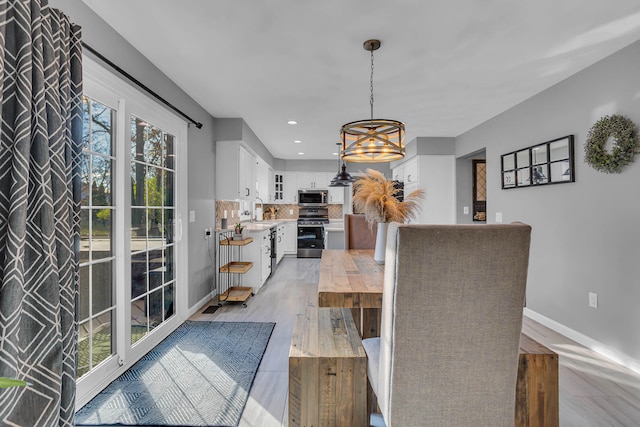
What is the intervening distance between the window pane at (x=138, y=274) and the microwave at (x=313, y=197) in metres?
4.98

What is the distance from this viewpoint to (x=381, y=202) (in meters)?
2.04

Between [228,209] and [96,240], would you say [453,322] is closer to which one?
[96,240]

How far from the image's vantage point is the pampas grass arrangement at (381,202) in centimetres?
204

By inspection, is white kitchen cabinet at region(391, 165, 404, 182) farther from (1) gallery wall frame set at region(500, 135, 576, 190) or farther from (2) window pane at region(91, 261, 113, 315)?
(2) window pane at region(91, 261, 113, 315)

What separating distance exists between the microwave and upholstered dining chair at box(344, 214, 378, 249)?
4.12 meters

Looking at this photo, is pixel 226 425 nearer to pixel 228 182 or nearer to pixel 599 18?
pixel 228 182

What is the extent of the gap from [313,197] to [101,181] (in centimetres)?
543

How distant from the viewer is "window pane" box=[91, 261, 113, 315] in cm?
200

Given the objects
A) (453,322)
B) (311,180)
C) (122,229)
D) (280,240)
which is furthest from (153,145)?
(311,180)

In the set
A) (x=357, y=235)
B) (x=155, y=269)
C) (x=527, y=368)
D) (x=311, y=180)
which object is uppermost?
(x=311, y=180)

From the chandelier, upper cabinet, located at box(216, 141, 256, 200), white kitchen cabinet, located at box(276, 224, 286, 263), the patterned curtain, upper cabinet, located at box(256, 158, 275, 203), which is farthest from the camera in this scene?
white kitchen cabinet, located at box(276, 224, 286, 263)

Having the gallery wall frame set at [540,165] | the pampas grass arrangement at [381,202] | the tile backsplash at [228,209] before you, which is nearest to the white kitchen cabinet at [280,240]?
the tile backsplash at [228,209]

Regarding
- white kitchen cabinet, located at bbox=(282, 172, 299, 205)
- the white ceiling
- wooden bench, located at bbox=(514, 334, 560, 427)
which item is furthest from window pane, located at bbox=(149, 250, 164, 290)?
white kitchen cabinet, located at bbox=(282, 172, 299, 205)

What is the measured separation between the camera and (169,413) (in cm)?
182
